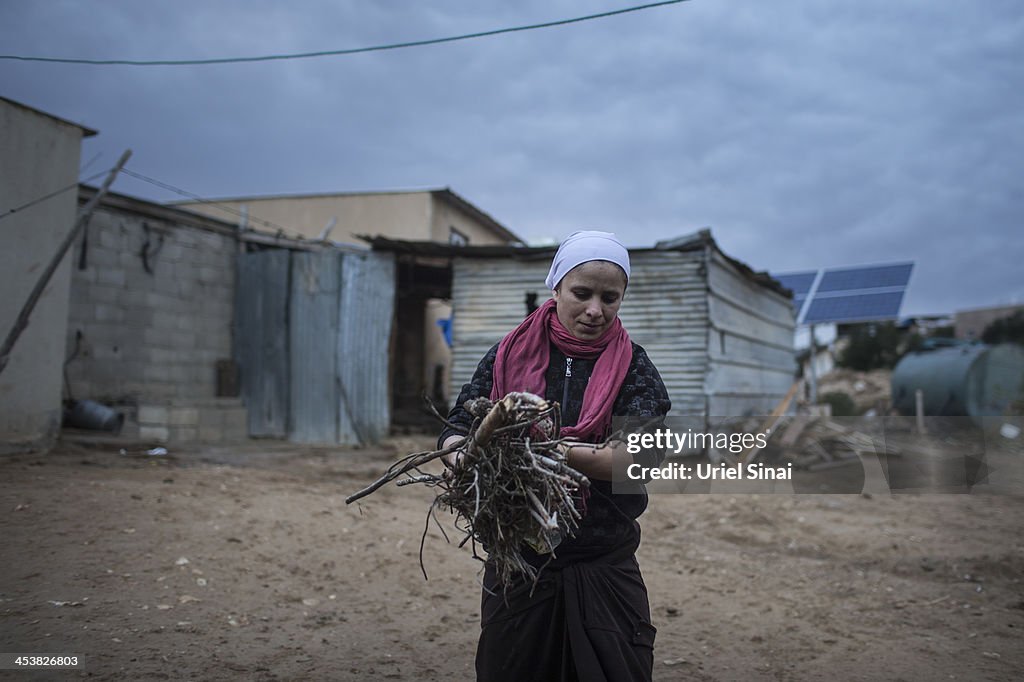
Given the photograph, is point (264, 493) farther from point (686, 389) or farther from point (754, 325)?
point (754, 325)

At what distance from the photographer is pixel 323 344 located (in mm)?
10969

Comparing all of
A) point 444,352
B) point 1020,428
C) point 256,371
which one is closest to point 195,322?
point 256,371

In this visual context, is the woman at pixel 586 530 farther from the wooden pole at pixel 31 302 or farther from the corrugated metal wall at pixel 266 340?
the corrugated metal wall at pixel 266 340

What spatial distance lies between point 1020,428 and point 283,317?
13.8m

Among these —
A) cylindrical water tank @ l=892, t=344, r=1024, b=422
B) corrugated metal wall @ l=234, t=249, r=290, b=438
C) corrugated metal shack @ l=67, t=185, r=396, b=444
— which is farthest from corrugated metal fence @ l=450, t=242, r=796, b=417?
cylindrical water tank @ l=892, t=344, r=1024, b=422

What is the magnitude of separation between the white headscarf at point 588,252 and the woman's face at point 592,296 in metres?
0.01

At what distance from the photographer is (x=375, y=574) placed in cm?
467

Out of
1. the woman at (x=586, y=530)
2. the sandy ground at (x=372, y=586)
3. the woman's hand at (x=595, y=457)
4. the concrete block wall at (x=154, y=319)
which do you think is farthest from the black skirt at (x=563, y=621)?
the concrete block wall at (x=154, y=319)

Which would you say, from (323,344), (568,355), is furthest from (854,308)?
(568,355)

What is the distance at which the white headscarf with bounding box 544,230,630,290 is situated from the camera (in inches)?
70.9

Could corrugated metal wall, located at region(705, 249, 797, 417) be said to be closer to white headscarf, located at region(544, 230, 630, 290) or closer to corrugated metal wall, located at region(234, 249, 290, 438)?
corrugated metal wall, located at region(234, 249, 290, 438)

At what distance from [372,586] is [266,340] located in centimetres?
753

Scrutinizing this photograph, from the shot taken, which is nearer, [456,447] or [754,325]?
[456,447]

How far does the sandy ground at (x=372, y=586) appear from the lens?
3.29 metres
